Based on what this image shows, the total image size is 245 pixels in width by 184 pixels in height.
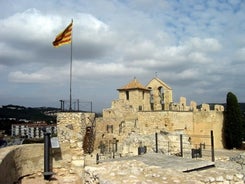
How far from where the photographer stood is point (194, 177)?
6141mm

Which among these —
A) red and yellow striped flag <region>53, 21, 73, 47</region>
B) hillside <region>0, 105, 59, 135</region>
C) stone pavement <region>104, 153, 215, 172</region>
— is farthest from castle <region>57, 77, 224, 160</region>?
hillside <region>0, 105, 59, 135</region>

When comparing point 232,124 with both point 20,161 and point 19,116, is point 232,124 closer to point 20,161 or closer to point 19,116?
point 20,161

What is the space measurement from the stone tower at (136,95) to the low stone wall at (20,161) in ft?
61.2

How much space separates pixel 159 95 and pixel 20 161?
21729 millimetres

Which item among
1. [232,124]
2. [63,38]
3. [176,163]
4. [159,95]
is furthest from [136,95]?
[176,163]

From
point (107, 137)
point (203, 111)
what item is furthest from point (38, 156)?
point (203, 111)

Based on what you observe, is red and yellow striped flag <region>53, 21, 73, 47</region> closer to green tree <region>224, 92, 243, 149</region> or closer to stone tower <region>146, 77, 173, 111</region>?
stone tower <region>146, 77, 173, 111</region>

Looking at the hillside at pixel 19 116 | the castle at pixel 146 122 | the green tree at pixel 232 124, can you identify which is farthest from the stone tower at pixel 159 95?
the hillside at pixel 19 116

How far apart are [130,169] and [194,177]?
139cm

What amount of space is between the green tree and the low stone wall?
75.1 feet

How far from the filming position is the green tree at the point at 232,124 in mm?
28047

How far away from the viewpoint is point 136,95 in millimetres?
27922

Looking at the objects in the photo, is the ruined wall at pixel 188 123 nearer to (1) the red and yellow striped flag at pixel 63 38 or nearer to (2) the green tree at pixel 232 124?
(2) the green tree at pixel 232 124

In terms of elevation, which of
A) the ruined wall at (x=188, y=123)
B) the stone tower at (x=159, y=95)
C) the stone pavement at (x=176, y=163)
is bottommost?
the stone pavement at (x=176, y=163)
